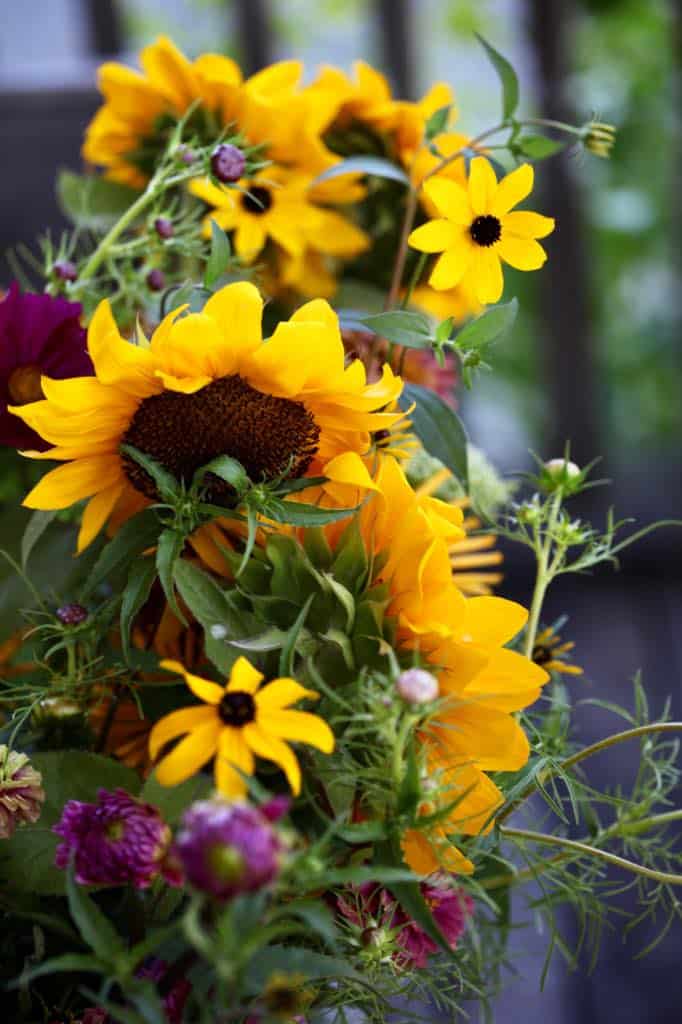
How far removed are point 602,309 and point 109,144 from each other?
1854 millimetres

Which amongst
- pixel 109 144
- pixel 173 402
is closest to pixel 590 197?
pixel 109 144

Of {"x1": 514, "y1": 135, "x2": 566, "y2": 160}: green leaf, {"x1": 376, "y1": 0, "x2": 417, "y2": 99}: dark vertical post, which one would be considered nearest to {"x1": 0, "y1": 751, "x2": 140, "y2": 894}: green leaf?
{"x1": 514, "y1": 135, "x2": 566, "y2": 160}: green leaf

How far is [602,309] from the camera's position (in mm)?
2248

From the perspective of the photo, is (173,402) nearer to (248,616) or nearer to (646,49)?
(248,616)

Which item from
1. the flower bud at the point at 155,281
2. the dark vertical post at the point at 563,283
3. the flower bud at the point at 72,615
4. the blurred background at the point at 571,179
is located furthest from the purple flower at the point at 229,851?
the dark vertical post at the point at 563,283

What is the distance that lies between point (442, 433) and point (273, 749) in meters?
0.16

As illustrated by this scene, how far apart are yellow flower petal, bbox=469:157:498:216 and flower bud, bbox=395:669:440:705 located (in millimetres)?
135

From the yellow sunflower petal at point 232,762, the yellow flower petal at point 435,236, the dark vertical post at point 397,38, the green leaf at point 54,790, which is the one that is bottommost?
the dark vertical post at point 397,38

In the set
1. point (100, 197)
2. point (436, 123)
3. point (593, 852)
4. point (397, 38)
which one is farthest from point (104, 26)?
point (593, 852)

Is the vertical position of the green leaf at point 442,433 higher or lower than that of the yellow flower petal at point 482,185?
lower

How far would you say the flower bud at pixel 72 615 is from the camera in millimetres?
327

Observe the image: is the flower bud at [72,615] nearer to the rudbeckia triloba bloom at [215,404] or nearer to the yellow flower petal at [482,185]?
the rudbeckia triloba bloom at [215,404]

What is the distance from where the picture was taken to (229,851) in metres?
0.19

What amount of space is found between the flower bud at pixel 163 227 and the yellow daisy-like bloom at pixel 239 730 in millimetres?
182
